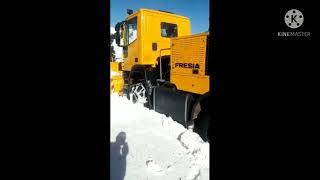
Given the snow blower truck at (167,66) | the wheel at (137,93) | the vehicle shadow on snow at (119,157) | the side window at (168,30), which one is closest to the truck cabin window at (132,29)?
the snow blower truck at (167,66)

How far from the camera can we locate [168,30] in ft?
27.5

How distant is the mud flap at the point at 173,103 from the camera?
6000mm

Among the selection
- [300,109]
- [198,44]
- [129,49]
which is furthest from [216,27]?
[129,49]

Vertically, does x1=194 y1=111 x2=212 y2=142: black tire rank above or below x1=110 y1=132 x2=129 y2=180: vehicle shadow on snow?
above

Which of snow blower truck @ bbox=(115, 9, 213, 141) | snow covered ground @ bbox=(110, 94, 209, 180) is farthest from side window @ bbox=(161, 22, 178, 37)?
snow covered ground @ bbox=(110, 94, 209, 180)

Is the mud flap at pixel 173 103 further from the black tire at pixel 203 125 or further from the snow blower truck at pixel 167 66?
the black tire at pixel 203 125

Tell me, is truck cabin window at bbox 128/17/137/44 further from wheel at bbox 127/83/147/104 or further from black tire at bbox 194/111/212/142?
black tire at bbox 194/111/212/142

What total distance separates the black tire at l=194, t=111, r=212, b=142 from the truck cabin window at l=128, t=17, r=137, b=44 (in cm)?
345

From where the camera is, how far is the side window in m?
8.28

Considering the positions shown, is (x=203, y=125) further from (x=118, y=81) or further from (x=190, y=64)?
(x=118, y=81)

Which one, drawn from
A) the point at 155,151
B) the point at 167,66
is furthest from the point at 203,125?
the point at 167,66
